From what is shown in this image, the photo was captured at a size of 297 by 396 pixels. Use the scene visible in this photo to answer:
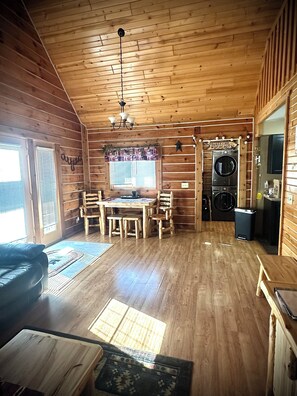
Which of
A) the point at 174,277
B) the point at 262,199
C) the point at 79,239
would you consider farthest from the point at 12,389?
the point at 262,199

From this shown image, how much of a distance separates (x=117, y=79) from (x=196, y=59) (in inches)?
61.0

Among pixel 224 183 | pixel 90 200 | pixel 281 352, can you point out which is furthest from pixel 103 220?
pixel 281 352

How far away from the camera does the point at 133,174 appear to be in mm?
5730

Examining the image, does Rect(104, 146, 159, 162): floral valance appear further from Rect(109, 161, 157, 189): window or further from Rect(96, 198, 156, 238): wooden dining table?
Rect(96, 198, 156, 238): wooden dining table

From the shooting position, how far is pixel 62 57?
416cm

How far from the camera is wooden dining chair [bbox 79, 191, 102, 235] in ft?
17.5

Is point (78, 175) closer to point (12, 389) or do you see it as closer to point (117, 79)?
point (117, 79)

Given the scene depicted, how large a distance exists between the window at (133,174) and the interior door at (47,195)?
154 cm

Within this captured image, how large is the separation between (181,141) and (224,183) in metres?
1.81

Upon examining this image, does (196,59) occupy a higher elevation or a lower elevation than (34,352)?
higher

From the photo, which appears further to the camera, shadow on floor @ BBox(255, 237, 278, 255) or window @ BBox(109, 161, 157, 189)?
window @ BBox(109, 161, 157, 189)

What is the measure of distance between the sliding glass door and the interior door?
0.93 feet

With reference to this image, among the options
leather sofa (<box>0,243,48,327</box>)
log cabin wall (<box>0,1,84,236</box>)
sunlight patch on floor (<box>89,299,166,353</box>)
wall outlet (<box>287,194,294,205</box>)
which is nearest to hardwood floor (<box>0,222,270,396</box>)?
sunlight patch on floor (<box>89,299,166,353</box>)

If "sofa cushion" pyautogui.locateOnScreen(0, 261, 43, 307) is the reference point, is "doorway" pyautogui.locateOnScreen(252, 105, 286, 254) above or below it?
above
